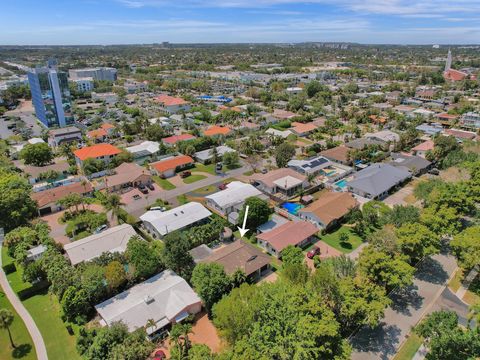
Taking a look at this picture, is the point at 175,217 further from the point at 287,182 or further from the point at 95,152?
the point at 95,152

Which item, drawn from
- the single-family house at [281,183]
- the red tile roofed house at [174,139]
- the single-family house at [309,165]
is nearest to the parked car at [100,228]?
the single-family house at [281,183]

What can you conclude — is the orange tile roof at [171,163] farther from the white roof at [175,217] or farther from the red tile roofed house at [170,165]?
the white roof at [175,217]

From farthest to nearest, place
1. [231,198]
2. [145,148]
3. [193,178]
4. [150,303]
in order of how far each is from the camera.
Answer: [145,148] → [193,178] → [231,198] → [150,303]

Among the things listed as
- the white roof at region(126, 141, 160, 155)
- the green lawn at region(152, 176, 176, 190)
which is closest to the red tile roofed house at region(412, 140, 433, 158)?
the green lawn at region(152, 176, 176, 190)

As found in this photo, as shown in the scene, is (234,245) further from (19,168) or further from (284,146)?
(19,168)

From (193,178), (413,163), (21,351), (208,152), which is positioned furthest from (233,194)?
(413,163)
